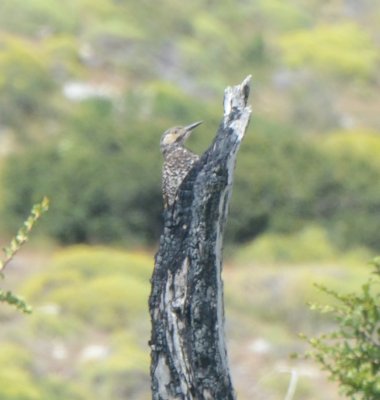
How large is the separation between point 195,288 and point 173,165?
0.61 meters

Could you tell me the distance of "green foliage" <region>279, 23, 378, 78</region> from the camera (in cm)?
→ 7112

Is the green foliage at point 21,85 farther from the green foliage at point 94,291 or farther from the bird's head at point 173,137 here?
the bird's head at point 173,137

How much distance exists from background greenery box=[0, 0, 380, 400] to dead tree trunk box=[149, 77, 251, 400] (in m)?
9.11

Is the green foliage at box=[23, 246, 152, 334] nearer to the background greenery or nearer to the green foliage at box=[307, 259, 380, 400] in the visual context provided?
the background greenery

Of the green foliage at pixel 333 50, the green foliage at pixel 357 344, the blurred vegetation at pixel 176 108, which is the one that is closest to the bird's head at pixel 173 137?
the green foliage at pixel 357 344

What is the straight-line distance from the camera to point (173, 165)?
5.79 m

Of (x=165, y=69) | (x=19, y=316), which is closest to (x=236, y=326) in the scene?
(x=19, y=316)

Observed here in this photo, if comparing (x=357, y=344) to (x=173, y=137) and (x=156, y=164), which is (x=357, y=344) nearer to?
(x=173, y=137)

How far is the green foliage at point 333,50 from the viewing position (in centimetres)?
7112

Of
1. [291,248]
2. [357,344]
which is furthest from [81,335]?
[357,344]

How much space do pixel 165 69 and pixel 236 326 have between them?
41.0 metres

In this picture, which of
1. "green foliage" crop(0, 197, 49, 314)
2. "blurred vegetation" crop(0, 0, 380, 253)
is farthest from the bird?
"blurred vegetation" crop(0, 0, 380, 253)

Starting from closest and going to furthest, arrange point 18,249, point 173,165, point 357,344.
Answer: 1. point 173,165
2. point 18,249
3. point 357,344

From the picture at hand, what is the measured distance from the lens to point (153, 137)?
4259 cm
